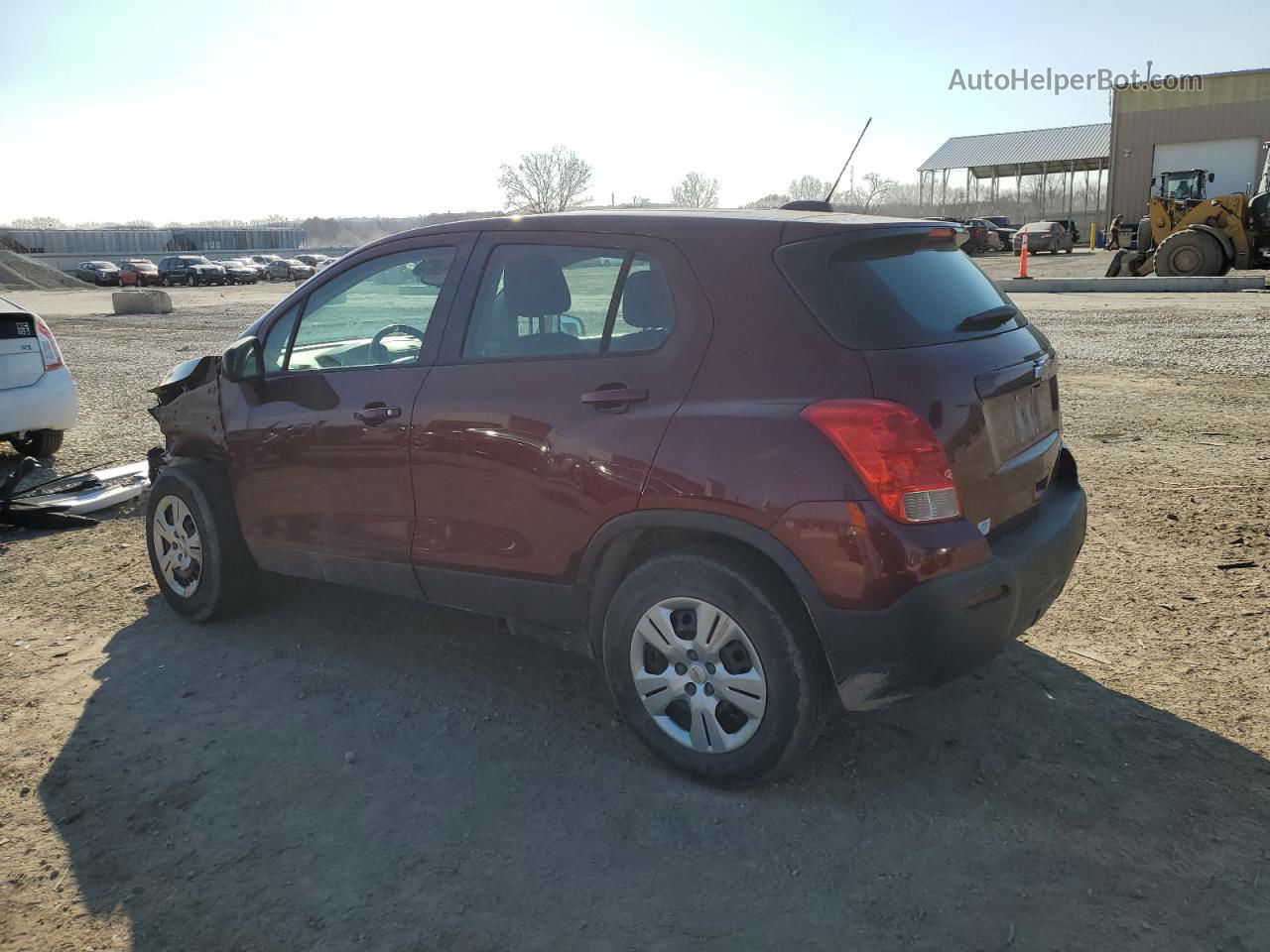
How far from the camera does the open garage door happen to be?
5147cm

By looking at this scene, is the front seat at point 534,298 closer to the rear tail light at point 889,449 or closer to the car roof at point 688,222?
the car roof at point 688,222

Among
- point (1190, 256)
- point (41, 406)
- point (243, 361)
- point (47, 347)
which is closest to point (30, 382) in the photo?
point (41, 406)

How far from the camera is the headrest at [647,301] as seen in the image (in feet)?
10.6

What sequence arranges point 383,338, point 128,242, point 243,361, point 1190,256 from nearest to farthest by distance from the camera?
1. point 383,338
2. point 243,361
3. point 1190,256
4. point 128,242

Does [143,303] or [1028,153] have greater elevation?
[1028,153]

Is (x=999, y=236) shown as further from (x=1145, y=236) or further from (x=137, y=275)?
(x=137, y=275)

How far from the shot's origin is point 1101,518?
18.7 ft

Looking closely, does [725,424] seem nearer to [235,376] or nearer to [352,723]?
Result: [352,723]

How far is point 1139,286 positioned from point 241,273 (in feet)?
157

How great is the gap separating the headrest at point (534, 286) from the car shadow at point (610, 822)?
150cm

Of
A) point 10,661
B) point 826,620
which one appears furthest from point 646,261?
point 10,661

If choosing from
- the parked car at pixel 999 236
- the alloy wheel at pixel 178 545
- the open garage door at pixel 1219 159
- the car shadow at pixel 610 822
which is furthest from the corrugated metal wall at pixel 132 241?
the car shadow at pixel 610 822

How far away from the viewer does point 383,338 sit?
4.04m

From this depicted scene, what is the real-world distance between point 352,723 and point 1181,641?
3326mm
